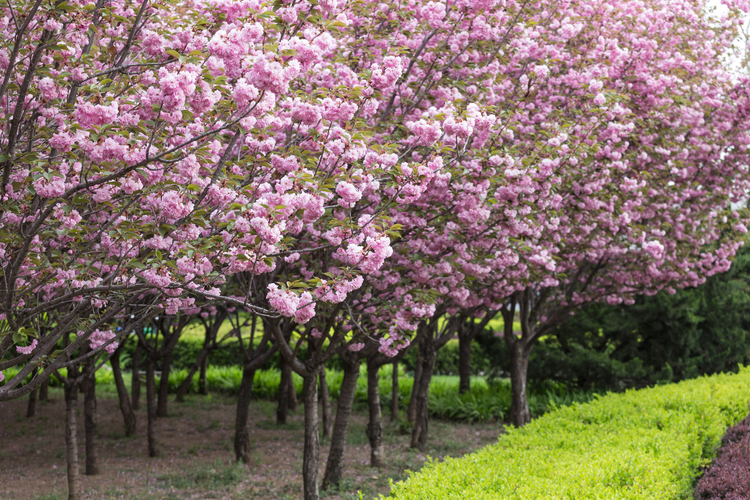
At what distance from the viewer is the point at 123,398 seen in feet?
33.5

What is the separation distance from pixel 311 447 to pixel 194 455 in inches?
152

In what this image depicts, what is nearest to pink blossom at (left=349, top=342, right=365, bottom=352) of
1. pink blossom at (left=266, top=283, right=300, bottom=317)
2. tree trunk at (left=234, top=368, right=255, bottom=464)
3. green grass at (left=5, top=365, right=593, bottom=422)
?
tree trunk at (left=234, top=368, right=255, bottom=464)

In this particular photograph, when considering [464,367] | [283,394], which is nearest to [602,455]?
[283,394]

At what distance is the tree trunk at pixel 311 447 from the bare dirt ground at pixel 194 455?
1006 mm

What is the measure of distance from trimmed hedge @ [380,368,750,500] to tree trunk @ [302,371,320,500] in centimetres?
142

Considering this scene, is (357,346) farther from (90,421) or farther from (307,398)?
(90,421)

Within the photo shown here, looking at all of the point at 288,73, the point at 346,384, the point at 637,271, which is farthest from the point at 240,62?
the point at 637,271

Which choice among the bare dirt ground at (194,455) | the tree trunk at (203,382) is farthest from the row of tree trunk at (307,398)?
the tree trunk at (203,382)

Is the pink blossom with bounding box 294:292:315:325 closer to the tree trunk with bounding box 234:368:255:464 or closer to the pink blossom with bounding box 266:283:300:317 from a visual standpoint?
the pink blossom with bounding box 266:283:300:317

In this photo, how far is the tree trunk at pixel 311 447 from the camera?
6.40 meters

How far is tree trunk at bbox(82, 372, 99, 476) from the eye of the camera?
308 inches

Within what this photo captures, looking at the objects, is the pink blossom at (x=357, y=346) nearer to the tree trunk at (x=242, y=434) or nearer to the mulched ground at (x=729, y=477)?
the tree trunk at (x=242, y=434)

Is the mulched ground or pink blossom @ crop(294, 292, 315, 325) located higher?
pink blossom @ crop(294, 292, 315, 325)

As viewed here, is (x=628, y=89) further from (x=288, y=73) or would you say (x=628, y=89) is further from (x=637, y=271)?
(x=288, y=73)
